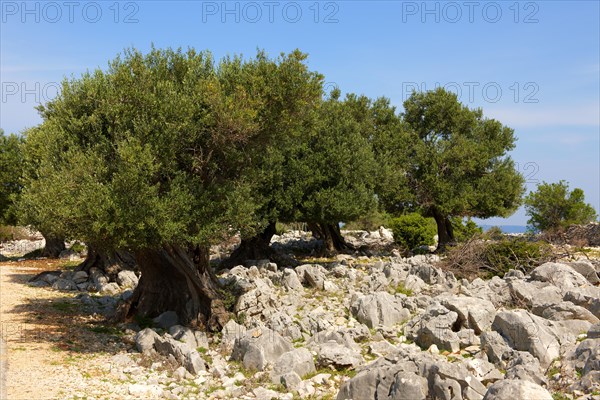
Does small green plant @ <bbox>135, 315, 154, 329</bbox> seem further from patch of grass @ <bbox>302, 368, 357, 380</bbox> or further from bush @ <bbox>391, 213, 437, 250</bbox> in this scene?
bush @ <bbox>391, 213, 437, 250</bbox>

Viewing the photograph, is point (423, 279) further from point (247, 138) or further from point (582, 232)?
point (582, 232)

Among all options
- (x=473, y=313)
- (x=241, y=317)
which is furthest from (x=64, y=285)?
(x=473, y=313)

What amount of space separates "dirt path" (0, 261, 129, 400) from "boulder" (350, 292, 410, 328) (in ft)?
27.9

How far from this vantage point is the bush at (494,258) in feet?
92.7

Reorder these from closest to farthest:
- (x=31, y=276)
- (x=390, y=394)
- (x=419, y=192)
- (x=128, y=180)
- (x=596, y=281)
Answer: (x=390, y=394) → (x=128, y=180) → (x=596, y=281) → (x=31, y=276) → (x=419, y=192)

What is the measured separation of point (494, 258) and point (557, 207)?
3346cm

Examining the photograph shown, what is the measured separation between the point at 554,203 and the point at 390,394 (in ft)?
170

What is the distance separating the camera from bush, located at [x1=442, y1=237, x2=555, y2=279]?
28.2 metres

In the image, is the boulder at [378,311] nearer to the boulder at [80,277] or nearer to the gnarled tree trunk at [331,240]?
the boulder at [80,277]

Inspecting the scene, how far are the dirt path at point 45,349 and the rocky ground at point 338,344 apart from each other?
0.05 meters

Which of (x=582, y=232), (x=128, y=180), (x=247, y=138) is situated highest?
(x=247, y=138)

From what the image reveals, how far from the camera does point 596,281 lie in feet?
82.9

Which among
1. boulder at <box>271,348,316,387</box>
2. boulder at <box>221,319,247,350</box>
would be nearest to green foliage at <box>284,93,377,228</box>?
boulder at <box>221,319,247,350</box>

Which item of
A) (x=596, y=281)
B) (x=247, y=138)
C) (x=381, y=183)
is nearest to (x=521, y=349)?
(x=247, y=138)
